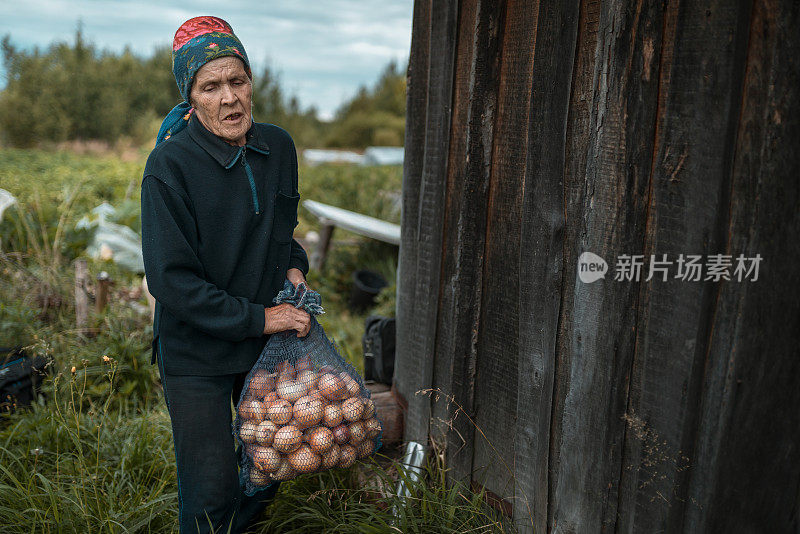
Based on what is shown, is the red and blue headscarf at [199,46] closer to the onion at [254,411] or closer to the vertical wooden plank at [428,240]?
the vertical wooden plank at [428,240]

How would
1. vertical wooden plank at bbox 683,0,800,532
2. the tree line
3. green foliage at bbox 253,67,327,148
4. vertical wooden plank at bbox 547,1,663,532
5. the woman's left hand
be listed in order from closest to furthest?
vertical wooden plank at bbox 683,0,800,532
vertical wooden plank at bbox 547,1,663,532
the woman's left hand
the tree line
green foliage at bbox 253,67,327,148

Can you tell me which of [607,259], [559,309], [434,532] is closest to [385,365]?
[434,532]

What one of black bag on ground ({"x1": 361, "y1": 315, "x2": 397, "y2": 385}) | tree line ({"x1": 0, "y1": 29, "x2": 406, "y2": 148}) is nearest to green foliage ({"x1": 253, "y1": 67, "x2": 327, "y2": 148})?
tree line ({"x1": 0, "y1": 29, "x2": 406, "y2": 148})

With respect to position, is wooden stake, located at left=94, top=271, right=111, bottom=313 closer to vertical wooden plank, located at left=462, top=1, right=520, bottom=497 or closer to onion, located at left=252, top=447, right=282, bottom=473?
onion, located at left=252, top=447, right=282, bottom=473

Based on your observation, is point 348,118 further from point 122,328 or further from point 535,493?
point 535,493

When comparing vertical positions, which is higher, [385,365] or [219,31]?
[219,31]

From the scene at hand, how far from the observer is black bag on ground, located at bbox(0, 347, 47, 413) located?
4000mm

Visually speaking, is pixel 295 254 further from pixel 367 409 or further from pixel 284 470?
pixel 284 470

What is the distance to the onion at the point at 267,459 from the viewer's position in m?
2.50

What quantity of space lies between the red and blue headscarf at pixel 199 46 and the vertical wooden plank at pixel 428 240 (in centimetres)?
93

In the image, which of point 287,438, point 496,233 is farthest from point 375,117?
point 287,438

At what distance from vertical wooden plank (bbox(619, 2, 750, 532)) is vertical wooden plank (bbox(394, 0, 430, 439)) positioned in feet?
4.58

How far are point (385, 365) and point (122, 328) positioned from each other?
92.9 inches

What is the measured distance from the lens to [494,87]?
2748 mm
